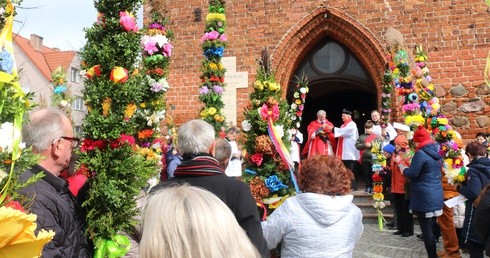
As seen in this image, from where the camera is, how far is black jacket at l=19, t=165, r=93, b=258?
86.0 inches

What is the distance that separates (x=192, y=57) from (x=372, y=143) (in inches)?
188

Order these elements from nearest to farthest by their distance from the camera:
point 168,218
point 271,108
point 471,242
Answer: point 168,218, point 471,242, point 271,108

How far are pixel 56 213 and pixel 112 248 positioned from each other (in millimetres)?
455

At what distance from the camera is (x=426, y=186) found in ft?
19.5

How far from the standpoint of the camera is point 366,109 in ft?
54.7

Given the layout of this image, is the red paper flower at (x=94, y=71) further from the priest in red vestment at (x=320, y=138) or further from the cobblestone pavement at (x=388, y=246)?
the priest in red vestment at (x=320, y=138)

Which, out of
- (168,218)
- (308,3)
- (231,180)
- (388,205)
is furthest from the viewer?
(308,3)

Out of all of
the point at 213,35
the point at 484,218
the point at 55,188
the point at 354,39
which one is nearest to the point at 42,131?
the point at 55,188

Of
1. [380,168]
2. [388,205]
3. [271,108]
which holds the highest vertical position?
[271,108]

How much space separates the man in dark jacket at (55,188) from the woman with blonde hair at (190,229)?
1.02 metres

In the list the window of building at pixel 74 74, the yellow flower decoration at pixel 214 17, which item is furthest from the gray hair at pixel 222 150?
the window of building at pixel 74 74

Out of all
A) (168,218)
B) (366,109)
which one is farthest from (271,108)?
(366,109)

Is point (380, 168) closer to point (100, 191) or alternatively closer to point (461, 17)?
point (461, 17)

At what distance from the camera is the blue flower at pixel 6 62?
142 centimetres
